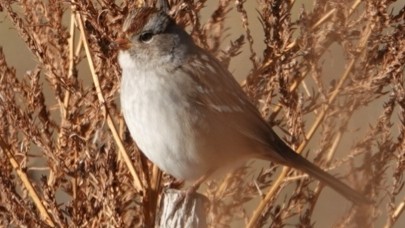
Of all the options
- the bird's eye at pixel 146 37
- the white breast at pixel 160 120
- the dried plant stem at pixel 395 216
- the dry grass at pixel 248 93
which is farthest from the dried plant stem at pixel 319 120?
the bird's eye at pixel 146 37

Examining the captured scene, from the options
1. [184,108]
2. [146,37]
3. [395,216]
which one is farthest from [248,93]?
[395,216]

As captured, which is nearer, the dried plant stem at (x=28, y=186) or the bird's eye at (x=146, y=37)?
the dried plant stem at (x=28, y=186)

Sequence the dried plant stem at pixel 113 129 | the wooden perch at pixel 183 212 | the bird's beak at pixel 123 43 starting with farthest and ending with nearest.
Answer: the bird's beak at pixel 123 43, the dried plant stem at pixel 113 129, the wooden perch at pixel 183 212

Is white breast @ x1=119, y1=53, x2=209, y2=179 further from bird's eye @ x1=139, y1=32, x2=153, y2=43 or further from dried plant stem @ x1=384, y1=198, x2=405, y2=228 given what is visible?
dried plant stem @ x1=384, y1=198, x2=405, y2=228

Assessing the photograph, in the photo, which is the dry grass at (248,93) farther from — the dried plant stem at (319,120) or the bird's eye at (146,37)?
the bird's eye at (146,37)

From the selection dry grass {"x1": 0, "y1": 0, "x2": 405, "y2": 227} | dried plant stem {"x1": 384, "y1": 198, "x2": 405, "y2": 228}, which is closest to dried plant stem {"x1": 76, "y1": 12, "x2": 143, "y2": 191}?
dry grass {"x1": 0, "y1": 0, "x2": 405, "y2": 227}

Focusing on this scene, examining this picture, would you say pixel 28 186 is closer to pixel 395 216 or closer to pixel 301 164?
pixel 301 164
